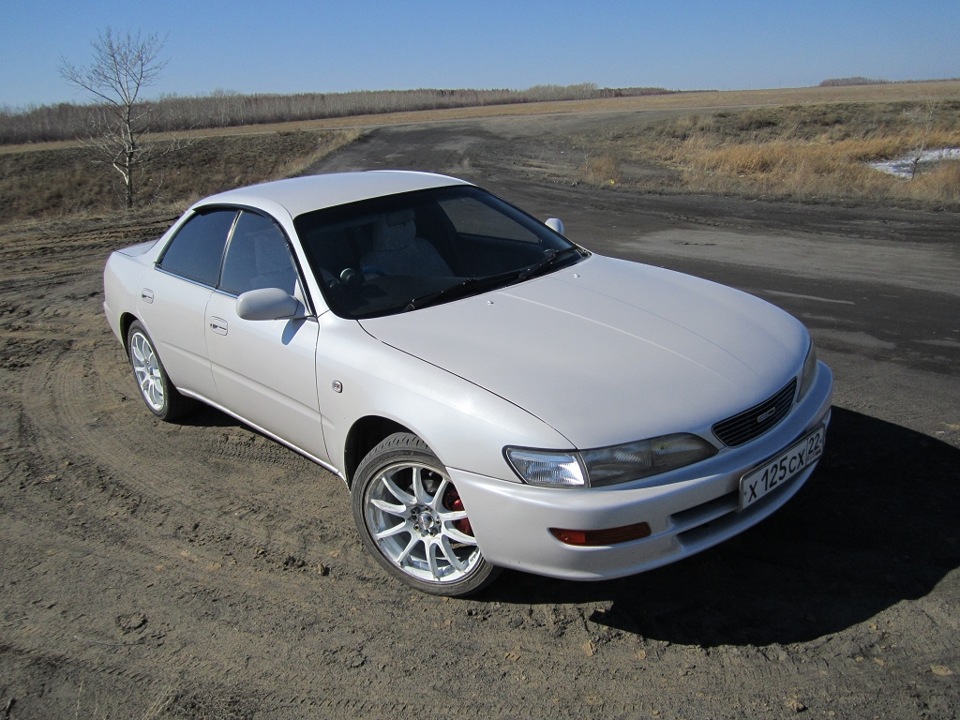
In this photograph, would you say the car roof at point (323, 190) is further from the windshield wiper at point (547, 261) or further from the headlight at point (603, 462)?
the headlight at point (603, 462)

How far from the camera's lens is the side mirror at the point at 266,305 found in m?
3.73

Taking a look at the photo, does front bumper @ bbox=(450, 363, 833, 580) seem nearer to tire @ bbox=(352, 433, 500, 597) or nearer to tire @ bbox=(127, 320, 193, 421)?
tire @ bbox=(352, 433, 500, 597)

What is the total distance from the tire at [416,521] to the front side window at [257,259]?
1.14 m

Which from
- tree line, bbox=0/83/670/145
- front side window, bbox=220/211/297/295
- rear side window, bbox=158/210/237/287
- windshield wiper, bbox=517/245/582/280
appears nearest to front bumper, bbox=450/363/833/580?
windshield wiper, bbox=517/245/582/280

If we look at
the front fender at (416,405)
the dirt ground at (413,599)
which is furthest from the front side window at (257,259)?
the dirt ground at (413,599)

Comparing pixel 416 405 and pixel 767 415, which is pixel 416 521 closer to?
pixel 416 405

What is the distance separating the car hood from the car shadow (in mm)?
745

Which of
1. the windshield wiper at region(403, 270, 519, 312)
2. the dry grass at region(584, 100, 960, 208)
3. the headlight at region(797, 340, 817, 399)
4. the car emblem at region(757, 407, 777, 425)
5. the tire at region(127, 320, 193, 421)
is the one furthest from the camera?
the dry grass at region(584, 100, 960, 208)

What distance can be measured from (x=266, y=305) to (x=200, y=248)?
1.32 metres

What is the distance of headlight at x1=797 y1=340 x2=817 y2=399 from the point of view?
11.4 feet

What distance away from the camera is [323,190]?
454cm

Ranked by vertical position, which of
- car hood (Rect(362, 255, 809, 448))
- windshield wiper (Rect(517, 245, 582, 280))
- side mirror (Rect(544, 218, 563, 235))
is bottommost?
car hood (Rect(362, 255, 809, 448))

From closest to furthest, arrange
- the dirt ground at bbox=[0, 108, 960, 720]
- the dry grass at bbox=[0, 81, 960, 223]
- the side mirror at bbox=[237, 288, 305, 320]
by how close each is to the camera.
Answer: the dirt ground at bbox=[0, 108, 960, 720]
the side mirror at bbox=[237, 288, 305, 320]
the dry grass at bbox=[0, 81, 960, 223]

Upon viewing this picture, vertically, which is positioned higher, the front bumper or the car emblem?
the car emblem
